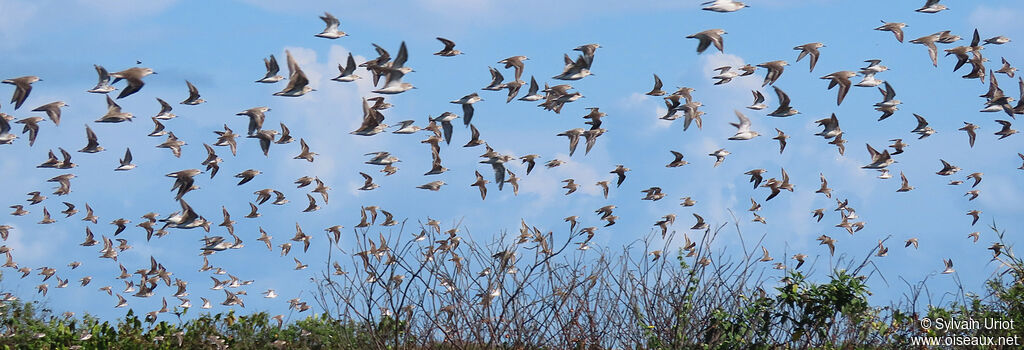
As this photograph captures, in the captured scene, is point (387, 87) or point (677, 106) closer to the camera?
point (387, 87)

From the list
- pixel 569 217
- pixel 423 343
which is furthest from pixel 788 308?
pixel 569 217

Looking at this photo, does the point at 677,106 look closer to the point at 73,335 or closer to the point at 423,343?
the point at 423,343

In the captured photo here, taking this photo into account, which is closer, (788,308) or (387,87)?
(788,308)

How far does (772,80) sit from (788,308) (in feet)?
24.9

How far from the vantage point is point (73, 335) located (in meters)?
16.7

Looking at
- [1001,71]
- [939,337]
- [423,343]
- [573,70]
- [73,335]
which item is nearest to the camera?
[939,337]

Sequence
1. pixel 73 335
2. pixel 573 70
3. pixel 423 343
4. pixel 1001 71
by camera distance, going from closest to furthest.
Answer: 1. pixel 423 343
2. pixel 73 335
3. pixel 573 70
4. pixel 1001 71

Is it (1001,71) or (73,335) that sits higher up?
(1001,71)

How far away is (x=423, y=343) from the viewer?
1424cm

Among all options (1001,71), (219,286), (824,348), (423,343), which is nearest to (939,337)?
(824,348)

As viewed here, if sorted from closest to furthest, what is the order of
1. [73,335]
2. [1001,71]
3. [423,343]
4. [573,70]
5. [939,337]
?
[939,337] < [423,343] < [73,335] < [573,70] < [1001,71]

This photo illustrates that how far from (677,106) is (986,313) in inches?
275

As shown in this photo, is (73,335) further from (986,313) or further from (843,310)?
(986,313)

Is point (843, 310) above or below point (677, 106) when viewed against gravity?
below
